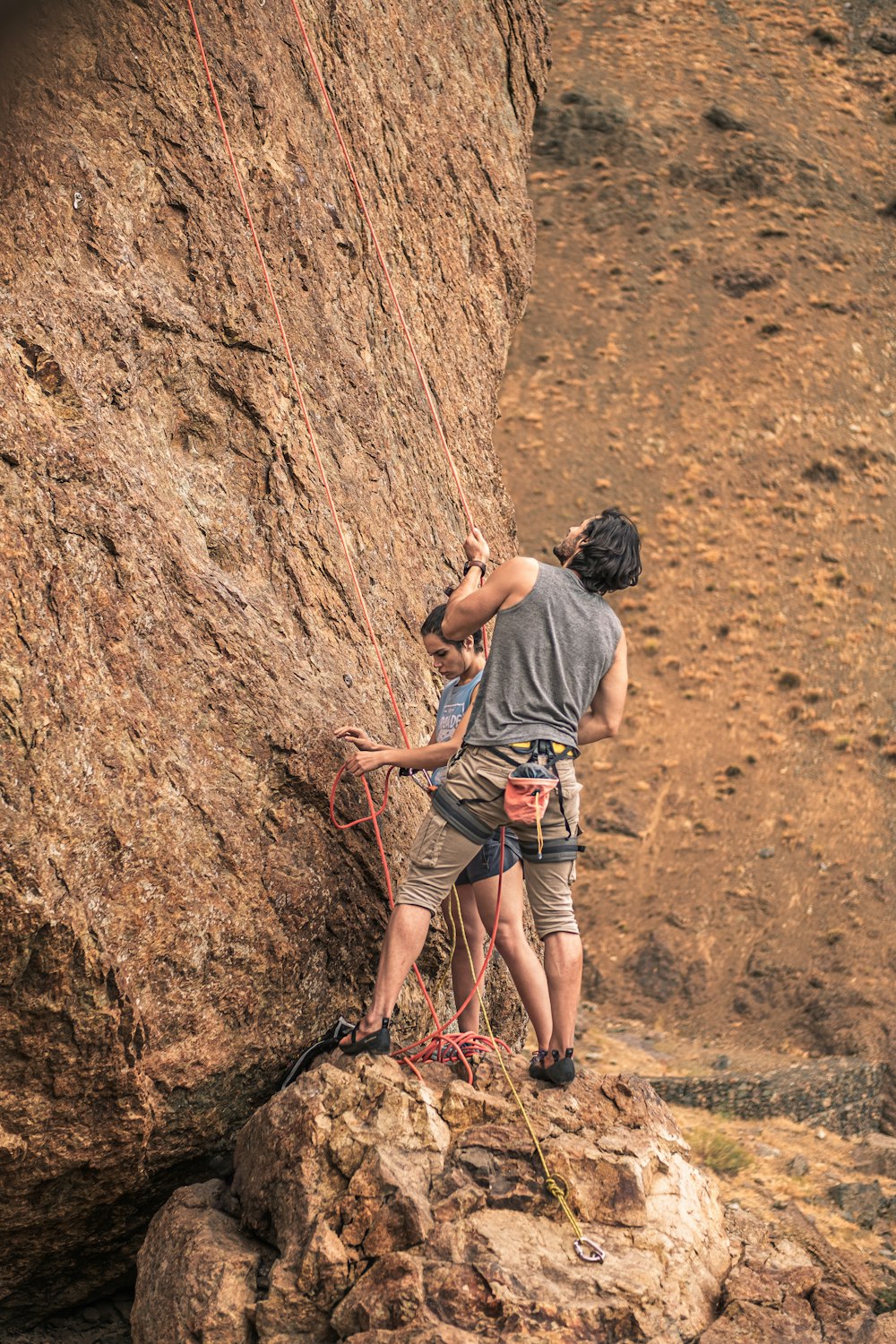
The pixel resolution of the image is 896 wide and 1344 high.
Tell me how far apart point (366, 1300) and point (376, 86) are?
8219 mm

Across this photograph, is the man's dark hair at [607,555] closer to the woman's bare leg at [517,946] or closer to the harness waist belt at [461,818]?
the harness waist belt at [461,818]

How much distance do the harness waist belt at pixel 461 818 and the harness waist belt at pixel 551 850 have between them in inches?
7.7

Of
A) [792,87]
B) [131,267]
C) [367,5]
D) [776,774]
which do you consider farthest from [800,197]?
[131,267]

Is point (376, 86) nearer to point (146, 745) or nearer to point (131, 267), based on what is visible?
point (131, 267)

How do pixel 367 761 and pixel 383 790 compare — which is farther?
pixel 383 790

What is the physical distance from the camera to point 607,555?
4785 mm

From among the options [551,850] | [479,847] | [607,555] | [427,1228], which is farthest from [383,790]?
[427,1228]

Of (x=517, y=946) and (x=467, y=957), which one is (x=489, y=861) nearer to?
(x=517, y=946)

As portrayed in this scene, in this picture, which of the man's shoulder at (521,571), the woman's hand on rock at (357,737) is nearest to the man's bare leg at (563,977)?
the woman's hand on rock at (357,737)

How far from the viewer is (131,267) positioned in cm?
566

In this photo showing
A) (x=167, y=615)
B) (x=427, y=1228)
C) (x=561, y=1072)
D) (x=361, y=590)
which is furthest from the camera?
(x=361, y=590)

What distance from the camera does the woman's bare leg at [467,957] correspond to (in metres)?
5.36

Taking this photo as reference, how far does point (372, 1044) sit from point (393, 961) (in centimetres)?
33

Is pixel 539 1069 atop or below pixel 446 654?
→ below
